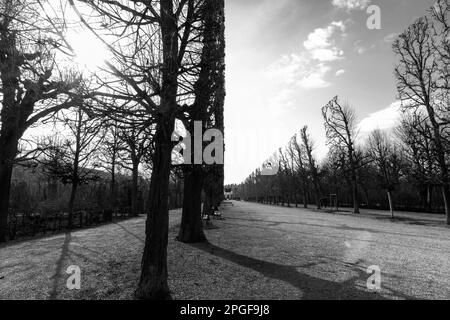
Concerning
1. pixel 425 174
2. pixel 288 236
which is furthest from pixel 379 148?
pixel 288 236

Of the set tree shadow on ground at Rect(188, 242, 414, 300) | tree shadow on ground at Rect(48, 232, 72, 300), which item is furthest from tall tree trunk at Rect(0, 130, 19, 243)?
tree shadow on ground at Rect(188, 242, 414, 300)

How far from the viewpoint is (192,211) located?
10164mm

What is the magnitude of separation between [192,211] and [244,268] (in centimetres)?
376

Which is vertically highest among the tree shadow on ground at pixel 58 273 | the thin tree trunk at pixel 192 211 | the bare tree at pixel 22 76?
the bare tree at pixel 22 76

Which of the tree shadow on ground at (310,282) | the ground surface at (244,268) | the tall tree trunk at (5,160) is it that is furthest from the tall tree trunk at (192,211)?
the tall tree trunk at (5,160)

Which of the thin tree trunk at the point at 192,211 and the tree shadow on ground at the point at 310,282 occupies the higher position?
the thin tree trunk at the point at 192,211

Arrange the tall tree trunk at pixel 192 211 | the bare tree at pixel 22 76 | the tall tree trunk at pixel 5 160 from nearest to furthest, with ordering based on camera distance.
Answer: the bare tree at pixel 22 76
the tall tree trunk at pixel 192 211
the tall tree trunk at pixel 5 160

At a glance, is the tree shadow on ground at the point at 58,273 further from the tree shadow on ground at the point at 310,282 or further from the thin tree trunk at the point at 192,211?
the tree shadow on ground at the point at 310,282

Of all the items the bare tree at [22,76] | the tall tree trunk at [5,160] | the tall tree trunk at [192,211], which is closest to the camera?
the bare tree at [22,76]

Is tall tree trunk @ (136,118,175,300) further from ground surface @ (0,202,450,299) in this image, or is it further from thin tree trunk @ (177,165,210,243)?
thin tree trunk @ (177,165,210,243)

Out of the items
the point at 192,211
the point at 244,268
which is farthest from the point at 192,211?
the point at 244,268

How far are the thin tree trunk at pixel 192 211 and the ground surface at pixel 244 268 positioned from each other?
0.51 meters

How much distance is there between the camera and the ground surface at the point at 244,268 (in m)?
5.28
